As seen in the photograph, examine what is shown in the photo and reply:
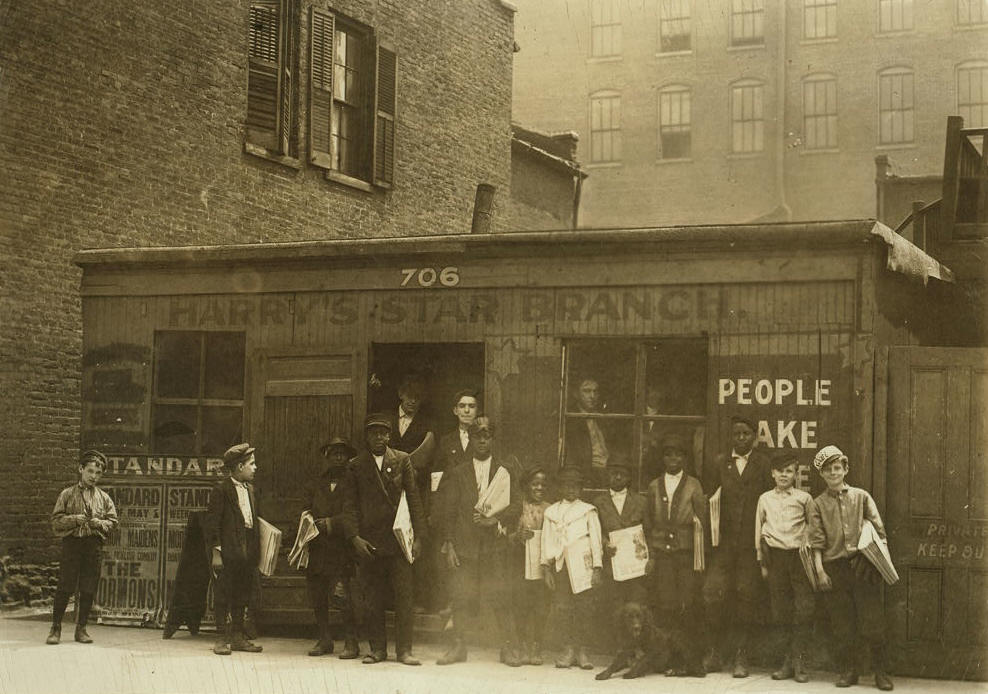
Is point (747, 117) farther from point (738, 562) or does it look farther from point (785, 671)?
point (785, 671)

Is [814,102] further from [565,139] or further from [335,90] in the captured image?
[335,90]

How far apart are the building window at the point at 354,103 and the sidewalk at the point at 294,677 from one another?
8.86 m

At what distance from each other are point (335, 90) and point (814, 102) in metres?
18.8

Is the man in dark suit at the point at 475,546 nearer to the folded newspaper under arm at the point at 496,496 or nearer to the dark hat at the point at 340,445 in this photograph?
the folded newspaper under arm at the point at 496,496

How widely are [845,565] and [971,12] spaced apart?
84.1ft

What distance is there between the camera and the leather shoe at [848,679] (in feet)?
29.1

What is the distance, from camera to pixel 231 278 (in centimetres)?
1151

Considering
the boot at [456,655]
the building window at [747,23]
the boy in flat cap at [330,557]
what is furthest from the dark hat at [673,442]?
the building window at [747,23]

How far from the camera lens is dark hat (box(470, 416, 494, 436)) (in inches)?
404

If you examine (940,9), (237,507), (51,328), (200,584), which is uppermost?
(940,9)

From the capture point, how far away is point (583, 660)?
9539mm

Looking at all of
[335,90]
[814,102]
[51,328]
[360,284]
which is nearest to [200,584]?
[360,284]

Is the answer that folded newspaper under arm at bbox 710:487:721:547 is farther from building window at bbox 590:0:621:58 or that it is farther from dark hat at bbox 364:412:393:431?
building window at bbox 590:0:621:58

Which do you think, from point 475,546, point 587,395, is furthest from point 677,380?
point 475,546
